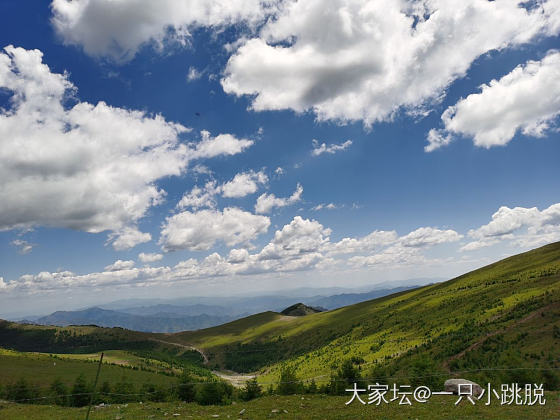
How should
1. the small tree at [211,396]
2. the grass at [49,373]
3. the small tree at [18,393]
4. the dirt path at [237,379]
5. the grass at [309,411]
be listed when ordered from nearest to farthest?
the grass at [309,411] → the small tree at [211,396] → the small tree at [18,393] → the grass at [49,373] → the dirt path at [237,379]

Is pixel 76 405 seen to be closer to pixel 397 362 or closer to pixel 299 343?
pixel 397 362

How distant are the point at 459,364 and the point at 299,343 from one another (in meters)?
112

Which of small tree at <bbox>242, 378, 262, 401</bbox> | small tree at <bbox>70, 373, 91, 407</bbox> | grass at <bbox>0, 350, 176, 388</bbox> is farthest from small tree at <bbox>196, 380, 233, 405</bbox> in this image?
grass at <bbox>0, 350, 176, 388</bbox>

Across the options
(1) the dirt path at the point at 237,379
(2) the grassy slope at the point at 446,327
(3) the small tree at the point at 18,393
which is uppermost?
(3) the small tree at the point at 18,393

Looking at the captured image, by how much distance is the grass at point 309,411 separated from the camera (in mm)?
23875

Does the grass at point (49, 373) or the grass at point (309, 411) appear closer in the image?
the grass at point (309, 411)

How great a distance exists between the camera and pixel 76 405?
38.6 metres

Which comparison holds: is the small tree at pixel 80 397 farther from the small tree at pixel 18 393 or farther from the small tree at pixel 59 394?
the small tree at pixel 18 393

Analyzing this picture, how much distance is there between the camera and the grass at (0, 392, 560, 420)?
78.3 ft

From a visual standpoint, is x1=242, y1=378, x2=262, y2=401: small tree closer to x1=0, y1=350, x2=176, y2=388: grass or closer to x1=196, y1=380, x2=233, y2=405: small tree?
x1=196, y1=380, x2=233, y2=405: small tree

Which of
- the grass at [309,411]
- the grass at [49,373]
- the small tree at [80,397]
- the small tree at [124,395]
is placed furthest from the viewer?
the grass at [49,373]

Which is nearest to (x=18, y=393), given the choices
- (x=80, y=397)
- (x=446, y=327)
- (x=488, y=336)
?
(x=80, y=397)

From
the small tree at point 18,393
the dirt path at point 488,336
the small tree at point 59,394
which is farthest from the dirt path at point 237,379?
the dirt path at point 488,336

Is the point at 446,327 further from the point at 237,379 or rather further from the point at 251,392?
the point at 237,379
